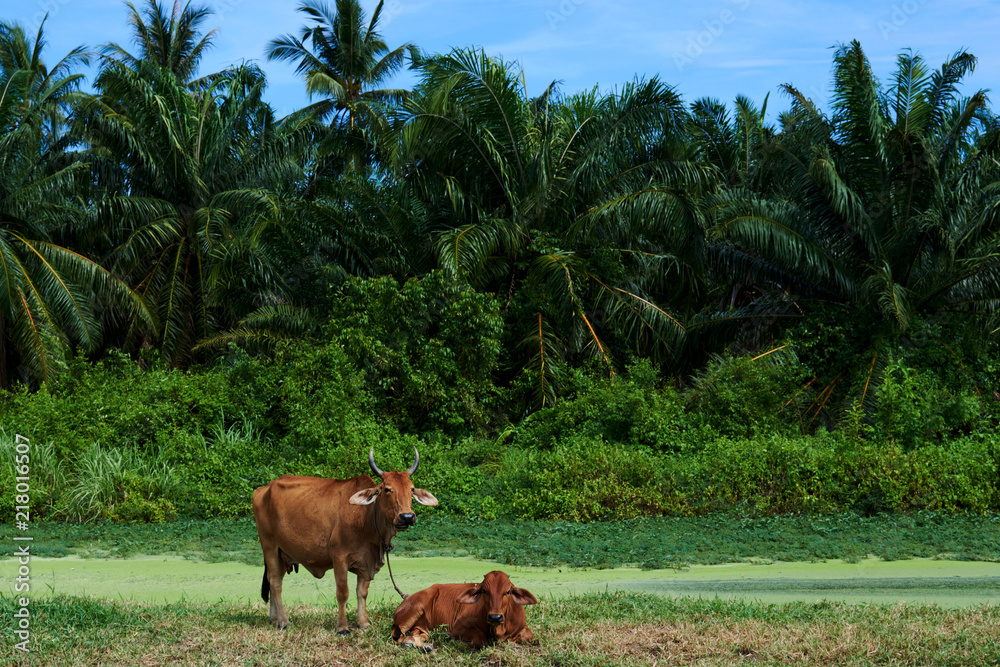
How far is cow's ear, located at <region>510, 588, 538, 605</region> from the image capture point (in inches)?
215

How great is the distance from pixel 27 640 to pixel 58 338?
45.3 ft

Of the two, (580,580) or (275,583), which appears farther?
(580,580)

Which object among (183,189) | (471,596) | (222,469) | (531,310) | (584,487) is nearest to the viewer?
(471,596)

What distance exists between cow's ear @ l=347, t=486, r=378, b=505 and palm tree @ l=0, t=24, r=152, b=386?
1404 cm

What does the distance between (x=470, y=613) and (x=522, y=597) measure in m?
0.33

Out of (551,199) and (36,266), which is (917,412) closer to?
(551,199)

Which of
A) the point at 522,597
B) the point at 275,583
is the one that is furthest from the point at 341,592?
the point at 522,597

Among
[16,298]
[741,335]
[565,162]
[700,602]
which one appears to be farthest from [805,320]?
[16,298]

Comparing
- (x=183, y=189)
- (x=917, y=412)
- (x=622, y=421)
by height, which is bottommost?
(x=622, y=421)

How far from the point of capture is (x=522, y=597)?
550cm

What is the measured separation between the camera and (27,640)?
18.8 ft

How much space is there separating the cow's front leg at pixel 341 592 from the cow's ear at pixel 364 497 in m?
0.53

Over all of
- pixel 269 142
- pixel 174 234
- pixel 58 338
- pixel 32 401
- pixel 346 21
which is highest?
pixel 346 21

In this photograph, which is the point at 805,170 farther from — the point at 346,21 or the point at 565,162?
the point at 346,21
